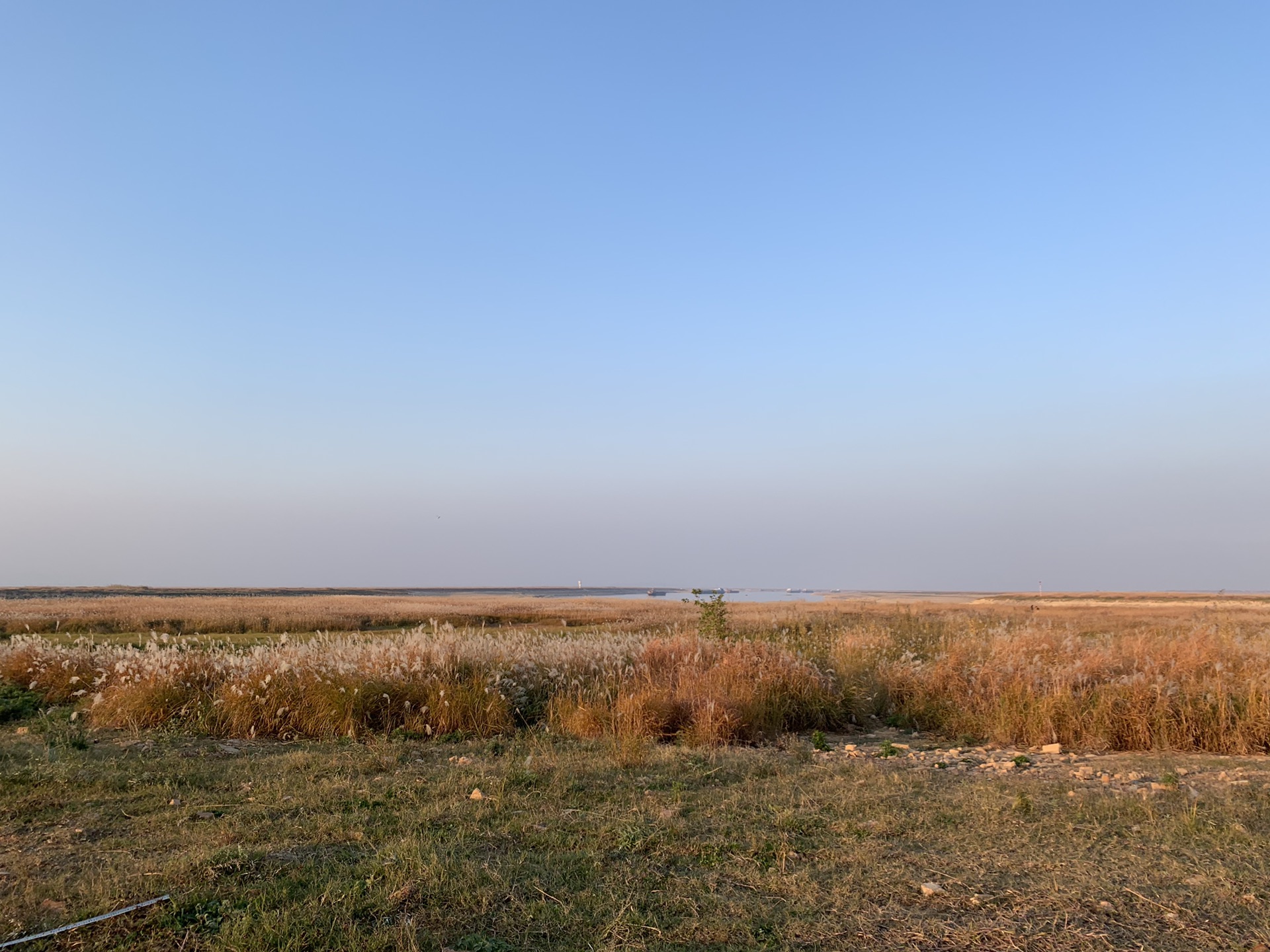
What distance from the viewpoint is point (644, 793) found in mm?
6418

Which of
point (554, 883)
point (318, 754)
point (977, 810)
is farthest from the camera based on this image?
point (318, 754)

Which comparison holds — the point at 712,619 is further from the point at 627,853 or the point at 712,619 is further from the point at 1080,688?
the point at 627,853

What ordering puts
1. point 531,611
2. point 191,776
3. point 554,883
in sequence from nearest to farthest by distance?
point 554,883
point 191,776
point 531,611

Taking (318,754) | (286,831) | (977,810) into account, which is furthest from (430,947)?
(318,754)

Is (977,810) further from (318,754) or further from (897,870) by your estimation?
(318,754)

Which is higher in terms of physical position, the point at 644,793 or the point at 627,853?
the point at 627,853

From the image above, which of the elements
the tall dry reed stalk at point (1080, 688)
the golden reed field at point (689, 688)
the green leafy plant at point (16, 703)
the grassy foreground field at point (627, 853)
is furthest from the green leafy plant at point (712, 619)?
the green leafy plant at point (16, 703)

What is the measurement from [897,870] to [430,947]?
254 cm

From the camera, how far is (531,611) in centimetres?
4044

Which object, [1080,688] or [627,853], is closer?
[627,853]

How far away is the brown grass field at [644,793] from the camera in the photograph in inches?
145

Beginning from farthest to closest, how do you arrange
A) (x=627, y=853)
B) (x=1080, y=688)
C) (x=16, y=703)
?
(x=16, y=703), (x=1080, y=688), (x=627, y=853)

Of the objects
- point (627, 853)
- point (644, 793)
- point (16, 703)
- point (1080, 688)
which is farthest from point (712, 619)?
point (16, 703)

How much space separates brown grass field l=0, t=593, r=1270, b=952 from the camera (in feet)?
12.1
